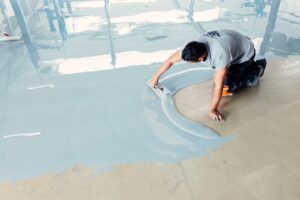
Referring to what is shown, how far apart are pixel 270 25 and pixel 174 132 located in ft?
9.40

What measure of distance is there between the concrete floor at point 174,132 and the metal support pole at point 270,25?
11 centimetres

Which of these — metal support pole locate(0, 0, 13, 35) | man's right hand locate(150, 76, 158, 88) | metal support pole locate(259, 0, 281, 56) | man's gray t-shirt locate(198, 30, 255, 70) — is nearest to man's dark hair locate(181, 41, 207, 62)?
man's gray t-shirt locate(198, 30, 255, 70)

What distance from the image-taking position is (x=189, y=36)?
3.49 meters

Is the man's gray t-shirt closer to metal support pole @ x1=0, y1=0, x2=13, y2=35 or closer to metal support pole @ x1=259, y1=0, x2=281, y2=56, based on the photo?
metal support pole @ x1=259, y1=0, x2=281, y2=56

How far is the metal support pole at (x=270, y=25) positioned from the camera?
10.0ft

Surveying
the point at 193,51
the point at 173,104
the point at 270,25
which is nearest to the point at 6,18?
the point at 173,104

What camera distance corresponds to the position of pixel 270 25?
12.2ft

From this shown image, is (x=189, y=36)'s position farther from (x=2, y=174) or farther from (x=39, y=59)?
(x=2, y=174)

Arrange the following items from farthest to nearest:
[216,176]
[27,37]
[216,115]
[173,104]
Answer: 1. [27,37]
2. [173,104]
3. [216,115]
4. [216,176]

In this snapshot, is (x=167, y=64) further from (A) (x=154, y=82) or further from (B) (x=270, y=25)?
(B) (x=270, y=25)

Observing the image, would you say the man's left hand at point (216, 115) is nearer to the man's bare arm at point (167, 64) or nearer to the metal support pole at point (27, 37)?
the man's bare arm at point (167, 64)

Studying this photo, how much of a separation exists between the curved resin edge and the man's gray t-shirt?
497 millimetres

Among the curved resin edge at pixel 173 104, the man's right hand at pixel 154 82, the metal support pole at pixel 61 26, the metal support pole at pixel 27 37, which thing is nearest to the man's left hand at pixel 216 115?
the curved resin edge at pixel 173 104

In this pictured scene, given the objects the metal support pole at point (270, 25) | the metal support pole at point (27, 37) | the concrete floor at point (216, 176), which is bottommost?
the concrete floor at point (216, 176)
